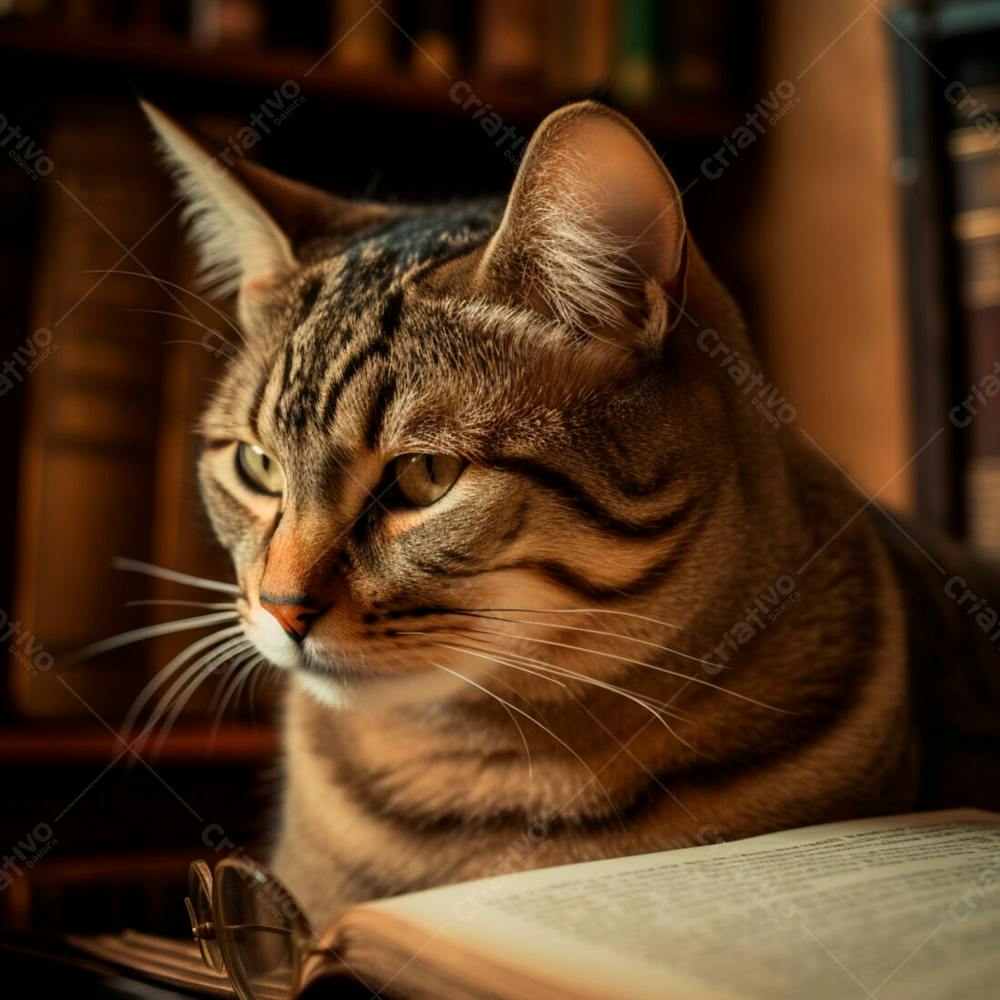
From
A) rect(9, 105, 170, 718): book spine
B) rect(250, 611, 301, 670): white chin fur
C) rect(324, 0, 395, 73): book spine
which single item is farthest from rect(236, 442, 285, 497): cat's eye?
rect(324, 0, 395, 73): book spine

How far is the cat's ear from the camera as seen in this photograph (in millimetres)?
574

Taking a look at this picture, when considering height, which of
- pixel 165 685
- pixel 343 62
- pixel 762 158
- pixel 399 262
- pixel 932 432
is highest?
pixel 343 62

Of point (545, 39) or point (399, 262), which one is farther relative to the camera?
point (545, 39)

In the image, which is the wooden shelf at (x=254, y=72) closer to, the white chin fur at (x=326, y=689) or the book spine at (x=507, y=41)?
the book spine at (x=507, y=41)

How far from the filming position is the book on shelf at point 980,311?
1224mm

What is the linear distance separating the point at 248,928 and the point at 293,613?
159 millimetres

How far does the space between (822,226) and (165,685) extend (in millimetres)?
1020

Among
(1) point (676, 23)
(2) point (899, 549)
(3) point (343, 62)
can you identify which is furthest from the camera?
(1) point (676, 23)

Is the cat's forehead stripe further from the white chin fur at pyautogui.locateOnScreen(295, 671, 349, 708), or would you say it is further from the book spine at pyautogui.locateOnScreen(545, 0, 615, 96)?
the book spine at pyautogui.locateOnScreen(545, 0, 615, 96)

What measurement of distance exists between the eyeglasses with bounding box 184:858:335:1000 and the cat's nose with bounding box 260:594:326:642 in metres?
0.12

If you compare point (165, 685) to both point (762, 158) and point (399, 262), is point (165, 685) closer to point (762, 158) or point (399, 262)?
point (399, 262)

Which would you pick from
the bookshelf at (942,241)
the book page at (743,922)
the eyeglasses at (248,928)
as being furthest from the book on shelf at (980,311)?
the eyeglasses at (248,928)

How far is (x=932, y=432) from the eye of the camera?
125 centimetres

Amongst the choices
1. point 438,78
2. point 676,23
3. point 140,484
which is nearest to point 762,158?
point 676,23
